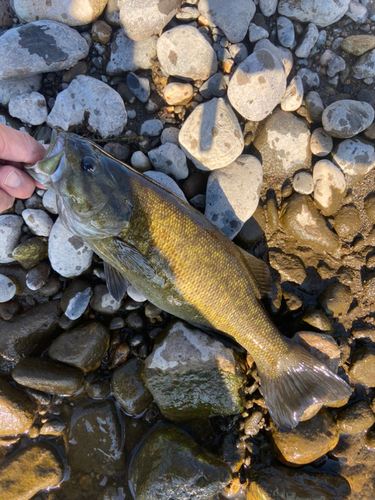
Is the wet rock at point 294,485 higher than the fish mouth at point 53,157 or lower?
lower

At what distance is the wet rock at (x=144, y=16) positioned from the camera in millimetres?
4078

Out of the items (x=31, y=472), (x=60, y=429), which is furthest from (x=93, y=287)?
(x=31, y=472)

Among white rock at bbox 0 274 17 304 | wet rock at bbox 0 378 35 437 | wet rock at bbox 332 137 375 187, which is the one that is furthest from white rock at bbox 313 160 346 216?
wet rock at bbox 0 378 35 437

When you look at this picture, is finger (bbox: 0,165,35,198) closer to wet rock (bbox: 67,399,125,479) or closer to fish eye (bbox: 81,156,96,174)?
fish eye (bbox: 81,156,96,174)

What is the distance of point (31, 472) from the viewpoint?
3.77 metres

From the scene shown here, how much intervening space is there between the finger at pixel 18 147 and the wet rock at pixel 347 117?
3827mm

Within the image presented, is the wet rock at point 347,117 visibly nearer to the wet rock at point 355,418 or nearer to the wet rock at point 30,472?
the wet rock at point 355,418

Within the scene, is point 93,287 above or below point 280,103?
below

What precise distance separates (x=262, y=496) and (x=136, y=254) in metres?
3.32

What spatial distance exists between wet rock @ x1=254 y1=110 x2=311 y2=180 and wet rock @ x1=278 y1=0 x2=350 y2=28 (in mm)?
1408

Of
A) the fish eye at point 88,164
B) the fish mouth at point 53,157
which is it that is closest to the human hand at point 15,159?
the fish mouth at point 53,157

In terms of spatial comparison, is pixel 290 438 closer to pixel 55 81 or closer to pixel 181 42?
pixel 181 42

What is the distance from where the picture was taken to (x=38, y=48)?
12.9 ft

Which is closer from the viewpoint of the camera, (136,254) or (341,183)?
(136,254)
